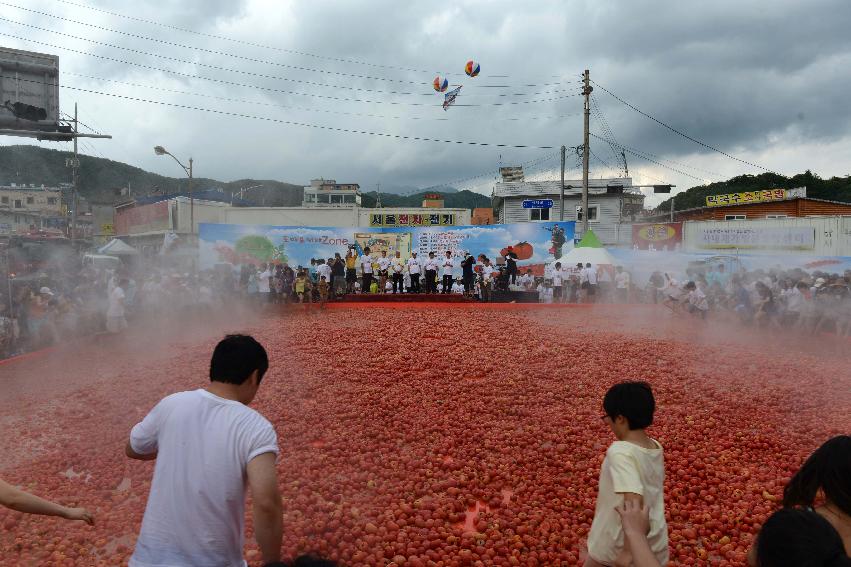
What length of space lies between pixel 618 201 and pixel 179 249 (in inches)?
1104

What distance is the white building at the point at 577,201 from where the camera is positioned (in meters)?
39.8

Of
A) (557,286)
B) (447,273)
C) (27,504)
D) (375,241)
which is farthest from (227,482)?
(375,241)

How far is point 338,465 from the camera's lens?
16.8 feet

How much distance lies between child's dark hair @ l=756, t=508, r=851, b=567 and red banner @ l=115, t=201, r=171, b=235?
137 ft

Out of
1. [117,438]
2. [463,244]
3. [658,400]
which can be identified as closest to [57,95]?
[117,438]

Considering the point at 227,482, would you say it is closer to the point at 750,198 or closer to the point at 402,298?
the point at 402,298

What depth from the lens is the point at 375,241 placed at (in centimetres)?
2142

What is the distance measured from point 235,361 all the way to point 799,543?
1.85 metres

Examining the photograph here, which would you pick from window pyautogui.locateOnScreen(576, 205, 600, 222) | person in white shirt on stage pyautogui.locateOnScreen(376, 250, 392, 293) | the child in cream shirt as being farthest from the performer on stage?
window pyautogui.locateOnScreen(576, 205, 600, 222)

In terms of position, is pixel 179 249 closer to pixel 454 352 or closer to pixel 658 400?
pixel 454 352

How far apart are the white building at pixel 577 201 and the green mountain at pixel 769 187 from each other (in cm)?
1118

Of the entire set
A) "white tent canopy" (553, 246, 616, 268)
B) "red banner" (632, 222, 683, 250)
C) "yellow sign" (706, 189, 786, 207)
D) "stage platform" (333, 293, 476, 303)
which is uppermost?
"yellow sign" (706, 189, 786, 207)

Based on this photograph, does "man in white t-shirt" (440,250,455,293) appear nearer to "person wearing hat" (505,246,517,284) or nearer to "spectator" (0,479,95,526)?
"person wearing hat" (505,246,517,284)

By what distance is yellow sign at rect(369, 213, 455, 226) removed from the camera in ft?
108
